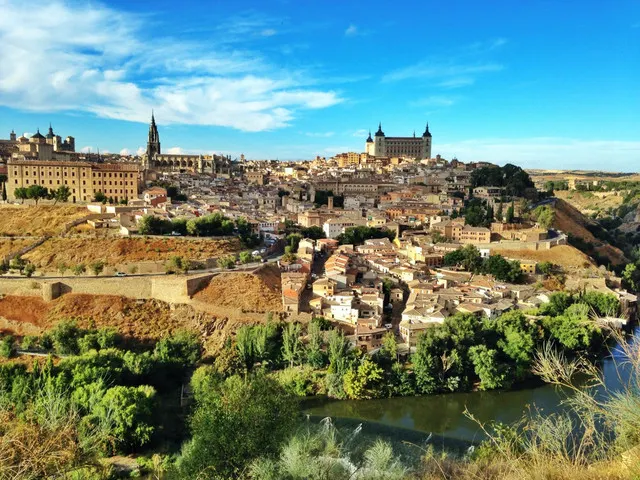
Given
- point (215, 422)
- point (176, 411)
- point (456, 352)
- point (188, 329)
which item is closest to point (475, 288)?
point (456, 352)

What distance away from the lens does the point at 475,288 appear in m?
17.2

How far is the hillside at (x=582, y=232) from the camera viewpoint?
2494 cm

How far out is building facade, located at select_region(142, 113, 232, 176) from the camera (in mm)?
47938

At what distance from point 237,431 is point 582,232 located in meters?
25.4

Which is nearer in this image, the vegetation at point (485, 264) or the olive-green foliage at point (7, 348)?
the olive-green foliage at point (7, 348)

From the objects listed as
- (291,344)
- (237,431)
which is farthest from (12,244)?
(237,431)

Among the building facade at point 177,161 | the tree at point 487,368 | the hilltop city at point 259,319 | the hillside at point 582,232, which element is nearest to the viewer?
the hilltop city at point 259,319

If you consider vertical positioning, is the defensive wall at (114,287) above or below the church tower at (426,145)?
below

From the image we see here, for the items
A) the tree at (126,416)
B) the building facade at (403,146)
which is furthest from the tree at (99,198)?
the building facade at (403,146)

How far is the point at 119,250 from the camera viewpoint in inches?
693

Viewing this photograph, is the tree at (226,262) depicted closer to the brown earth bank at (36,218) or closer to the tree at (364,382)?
the brown earth bank at (36,218)

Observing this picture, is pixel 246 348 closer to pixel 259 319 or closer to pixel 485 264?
pixel 259 319

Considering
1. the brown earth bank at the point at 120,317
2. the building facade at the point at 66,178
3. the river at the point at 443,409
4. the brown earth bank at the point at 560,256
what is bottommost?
→ the river at the point at 443,409

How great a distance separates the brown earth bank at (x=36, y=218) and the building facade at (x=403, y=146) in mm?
41749
